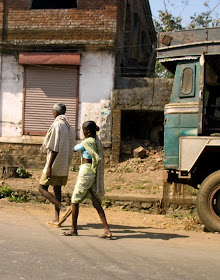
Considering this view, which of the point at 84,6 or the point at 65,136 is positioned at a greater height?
the point at 84,6

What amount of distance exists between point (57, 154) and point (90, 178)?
838mm

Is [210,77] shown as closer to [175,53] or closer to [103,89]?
[175,53]

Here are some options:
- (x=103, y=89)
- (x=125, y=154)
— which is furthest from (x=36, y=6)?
(x=125, y=154)

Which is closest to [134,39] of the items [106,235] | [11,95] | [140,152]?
[11,95]

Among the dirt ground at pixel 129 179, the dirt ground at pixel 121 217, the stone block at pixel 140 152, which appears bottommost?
the dirt ground at pixel 121 217

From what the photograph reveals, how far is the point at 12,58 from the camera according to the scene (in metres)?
13.5

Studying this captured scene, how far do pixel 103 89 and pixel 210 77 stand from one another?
6374 millimetres

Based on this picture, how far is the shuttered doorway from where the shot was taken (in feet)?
43.4

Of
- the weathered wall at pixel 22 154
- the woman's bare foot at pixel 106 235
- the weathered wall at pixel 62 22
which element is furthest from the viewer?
the weathered wall at pixel 22 154

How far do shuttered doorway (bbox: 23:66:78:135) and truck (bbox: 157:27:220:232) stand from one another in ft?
22.7

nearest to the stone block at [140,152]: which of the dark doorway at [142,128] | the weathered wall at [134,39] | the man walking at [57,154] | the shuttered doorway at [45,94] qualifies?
the dark doorway at [142,128]

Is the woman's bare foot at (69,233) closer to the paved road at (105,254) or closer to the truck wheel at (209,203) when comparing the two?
the paved road at (105,254)

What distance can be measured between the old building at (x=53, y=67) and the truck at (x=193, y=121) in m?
6.55

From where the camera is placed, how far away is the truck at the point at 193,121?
6.11 m
